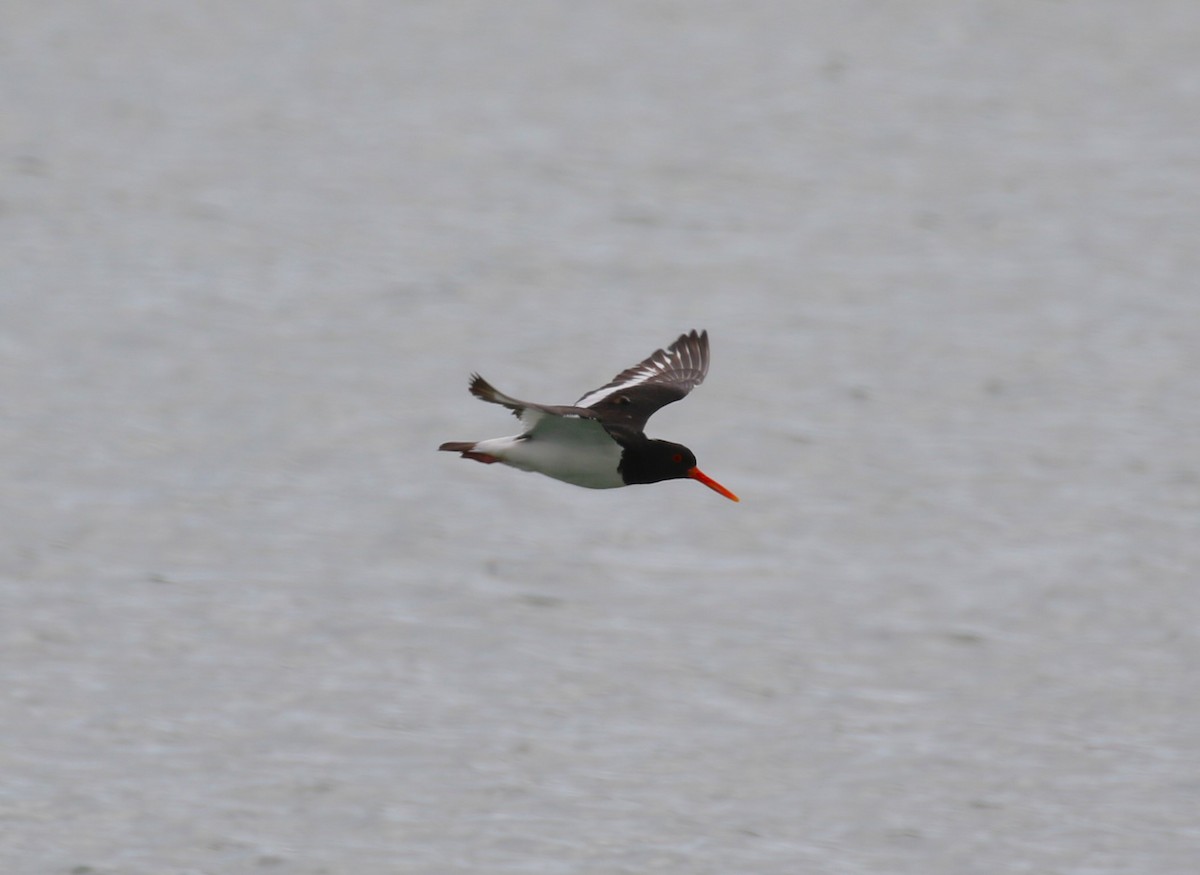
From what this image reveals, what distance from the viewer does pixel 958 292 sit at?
41.3 meters

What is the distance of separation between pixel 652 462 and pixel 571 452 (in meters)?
0.55

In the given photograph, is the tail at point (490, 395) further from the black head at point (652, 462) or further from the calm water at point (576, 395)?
the calm water at point (576, 395)

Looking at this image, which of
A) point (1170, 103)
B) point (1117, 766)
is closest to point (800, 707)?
point (1117, 766)

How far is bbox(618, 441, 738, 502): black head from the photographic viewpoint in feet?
42.3

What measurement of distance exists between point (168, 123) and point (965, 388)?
948 inches

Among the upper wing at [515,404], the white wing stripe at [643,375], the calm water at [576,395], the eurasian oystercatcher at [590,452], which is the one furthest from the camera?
the calm water at [576,395]

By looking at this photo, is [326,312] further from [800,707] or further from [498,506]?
[800,707]

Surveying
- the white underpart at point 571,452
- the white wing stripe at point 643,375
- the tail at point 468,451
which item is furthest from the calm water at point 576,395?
the white underpart at point 571,452

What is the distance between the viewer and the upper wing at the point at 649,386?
13.5m

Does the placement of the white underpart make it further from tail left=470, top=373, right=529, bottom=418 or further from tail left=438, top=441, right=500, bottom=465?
tail left=470, top=373, right=529, bottom=418

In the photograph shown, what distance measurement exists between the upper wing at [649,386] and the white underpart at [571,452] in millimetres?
160

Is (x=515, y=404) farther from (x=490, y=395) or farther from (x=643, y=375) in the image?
(x=643, y=375)

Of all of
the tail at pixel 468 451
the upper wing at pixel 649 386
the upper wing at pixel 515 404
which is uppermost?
the upper wing at pixel 649 386

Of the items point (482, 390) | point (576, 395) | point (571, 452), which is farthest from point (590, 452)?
point (576, 395)
